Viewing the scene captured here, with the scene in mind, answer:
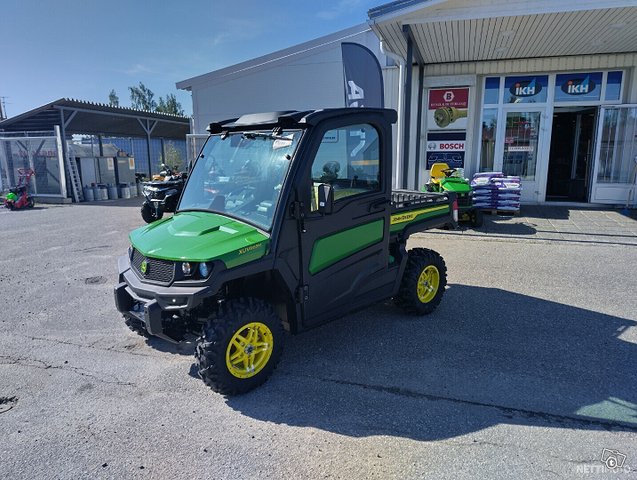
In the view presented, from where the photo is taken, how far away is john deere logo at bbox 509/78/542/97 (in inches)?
435

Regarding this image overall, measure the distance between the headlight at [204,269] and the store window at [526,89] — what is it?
34.9ft

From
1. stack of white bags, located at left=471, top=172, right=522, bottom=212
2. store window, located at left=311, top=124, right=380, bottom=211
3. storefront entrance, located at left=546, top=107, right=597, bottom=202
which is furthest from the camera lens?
storefront entrance, located at left=546, top=107, right=597, bottom=202

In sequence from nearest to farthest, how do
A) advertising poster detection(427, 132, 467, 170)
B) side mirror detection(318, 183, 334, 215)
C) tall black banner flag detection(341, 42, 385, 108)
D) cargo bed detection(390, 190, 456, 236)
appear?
side mirror detection(318, 183, 334, 215) → cargo bed detection(390, 190, 456, 236) → tall black banner flag detection(341, 42, 385, 108) → advertising poster detection(427, 132, 467, 170)

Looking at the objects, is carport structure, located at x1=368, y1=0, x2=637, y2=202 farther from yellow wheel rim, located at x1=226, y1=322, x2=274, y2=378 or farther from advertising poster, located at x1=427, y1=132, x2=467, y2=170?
yellow wheel rim, located at x1=226, y1=322, x2=274, y2=378

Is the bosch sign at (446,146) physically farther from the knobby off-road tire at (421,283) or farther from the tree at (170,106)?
the tree at (170,106)

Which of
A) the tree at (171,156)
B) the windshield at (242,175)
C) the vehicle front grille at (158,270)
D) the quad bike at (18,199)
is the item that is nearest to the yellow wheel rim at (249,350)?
the vehicle front grille at (158,270)

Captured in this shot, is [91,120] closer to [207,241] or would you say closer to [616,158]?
[207,241]

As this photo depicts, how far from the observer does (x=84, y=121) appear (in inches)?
741

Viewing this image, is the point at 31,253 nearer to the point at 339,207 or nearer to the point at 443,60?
the point at 339,207

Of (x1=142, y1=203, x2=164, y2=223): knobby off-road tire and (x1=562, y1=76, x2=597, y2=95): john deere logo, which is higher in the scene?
(x1=562, y1=76, x2=597, y2=95): john deere logo

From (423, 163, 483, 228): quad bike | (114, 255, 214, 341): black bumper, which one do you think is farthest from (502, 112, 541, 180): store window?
(114, 255, 214, 341): black bumper

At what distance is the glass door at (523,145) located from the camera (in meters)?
11.3

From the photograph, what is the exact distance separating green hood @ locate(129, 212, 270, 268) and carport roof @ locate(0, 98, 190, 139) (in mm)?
14780

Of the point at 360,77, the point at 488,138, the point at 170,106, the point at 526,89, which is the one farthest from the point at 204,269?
the point at 170,106
